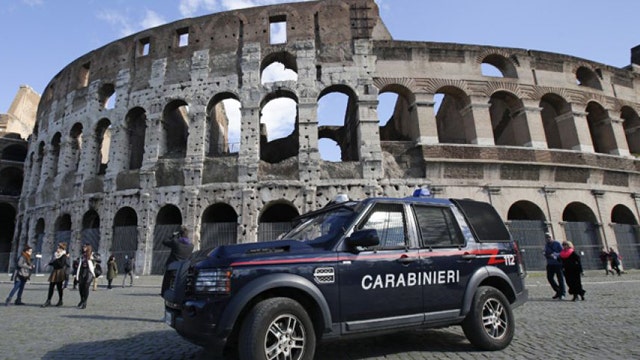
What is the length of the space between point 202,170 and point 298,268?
1269 centimetres

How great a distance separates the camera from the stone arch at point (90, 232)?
15597 mm

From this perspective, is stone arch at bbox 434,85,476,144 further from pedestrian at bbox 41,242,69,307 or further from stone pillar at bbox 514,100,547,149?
pedestrian at bbox 41,242,69,307

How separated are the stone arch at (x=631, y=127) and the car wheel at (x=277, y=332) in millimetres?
23490

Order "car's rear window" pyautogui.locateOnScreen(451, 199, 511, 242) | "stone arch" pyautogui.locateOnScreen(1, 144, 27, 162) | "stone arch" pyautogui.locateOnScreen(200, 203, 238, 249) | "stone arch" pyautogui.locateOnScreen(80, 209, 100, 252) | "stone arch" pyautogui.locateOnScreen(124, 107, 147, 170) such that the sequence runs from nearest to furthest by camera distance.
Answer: "car's rear window" pyautogui.locateOnScreen(451, 199, 511, 242) → "stone arch" pyautogui.locateOnScreen(200, 203, 238, 249) → "stone arch" pyautogui.locateOnScreen(80, 209, 100, 252) → "stone arch" pyautogui.locateOnScreen(124, 107, 147, 170) → "stone arch" pyautogui.locateOnScreen(1, 144, 27, 162)

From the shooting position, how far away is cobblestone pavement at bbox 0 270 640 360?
3.59m

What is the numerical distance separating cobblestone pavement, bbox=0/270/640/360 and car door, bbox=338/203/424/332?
546 millimetres

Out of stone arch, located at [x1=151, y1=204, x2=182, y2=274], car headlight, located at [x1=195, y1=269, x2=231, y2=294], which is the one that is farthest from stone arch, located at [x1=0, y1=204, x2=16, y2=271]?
car headlight, located at [x1=195, y1=269, x2=231, y2=294]

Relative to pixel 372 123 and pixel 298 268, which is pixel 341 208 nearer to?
pixel 298 268

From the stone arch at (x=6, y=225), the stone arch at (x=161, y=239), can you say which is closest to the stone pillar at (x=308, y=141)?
the stone arch at (x=161, y=239)

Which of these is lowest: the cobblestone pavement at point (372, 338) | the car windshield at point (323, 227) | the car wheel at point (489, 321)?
the cobblestone pavement at point (372, 338)

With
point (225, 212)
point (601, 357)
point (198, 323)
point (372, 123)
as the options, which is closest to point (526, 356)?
point (601, 357)

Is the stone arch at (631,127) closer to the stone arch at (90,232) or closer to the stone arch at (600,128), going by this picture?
the stone arch at (600,128)

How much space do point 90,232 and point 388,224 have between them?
56.3 ft

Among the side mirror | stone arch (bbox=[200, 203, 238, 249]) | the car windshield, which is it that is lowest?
the side mirror
